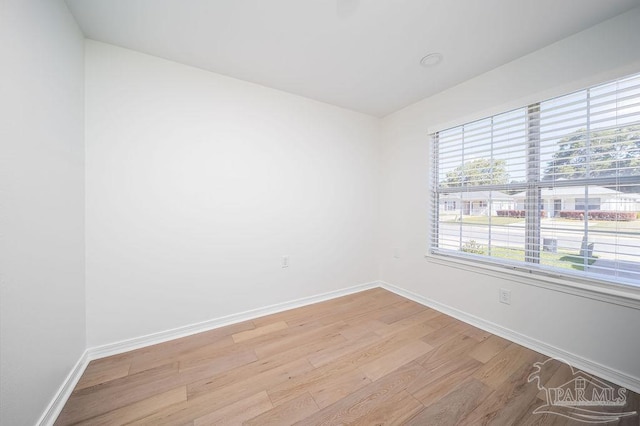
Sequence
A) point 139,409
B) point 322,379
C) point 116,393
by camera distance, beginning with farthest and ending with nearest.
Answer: point 322,379 → point 116,393 → point 139,409

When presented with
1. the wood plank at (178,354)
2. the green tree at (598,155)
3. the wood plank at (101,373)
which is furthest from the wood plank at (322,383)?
the green tree at (598,155)

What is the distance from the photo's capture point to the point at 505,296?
1930 millimetres

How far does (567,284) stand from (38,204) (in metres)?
3.38

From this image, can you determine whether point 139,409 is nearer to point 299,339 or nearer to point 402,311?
point 299,339

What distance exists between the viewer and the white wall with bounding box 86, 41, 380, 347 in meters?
1.68

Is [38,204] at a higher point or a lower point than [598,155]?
lower

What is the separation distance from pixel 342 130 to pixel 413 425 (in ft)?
9.15

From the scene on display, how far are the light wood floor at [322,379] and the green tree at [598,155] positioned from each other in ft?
4.61

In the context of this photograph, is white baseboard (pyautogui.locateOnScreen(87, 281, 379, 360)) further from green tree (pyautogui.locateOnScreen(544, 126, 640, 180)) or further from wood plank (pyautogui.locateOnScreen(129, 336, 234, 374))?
green tree (pyautogui.locateOnScreen(544, 126, 640, 180))

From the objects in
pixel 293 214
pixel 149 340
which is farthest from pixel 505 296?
pixel 149 340

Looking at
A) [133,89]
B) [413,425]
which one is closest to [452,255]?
[413,425]

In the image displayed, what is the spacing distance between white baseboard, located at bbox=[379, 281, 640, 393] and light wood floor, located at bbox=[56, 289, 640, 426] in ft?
0.24

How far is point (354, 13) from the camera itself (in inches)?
56.6

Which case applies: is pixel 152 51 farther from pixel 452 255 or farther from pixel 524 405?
pixel 524 405
